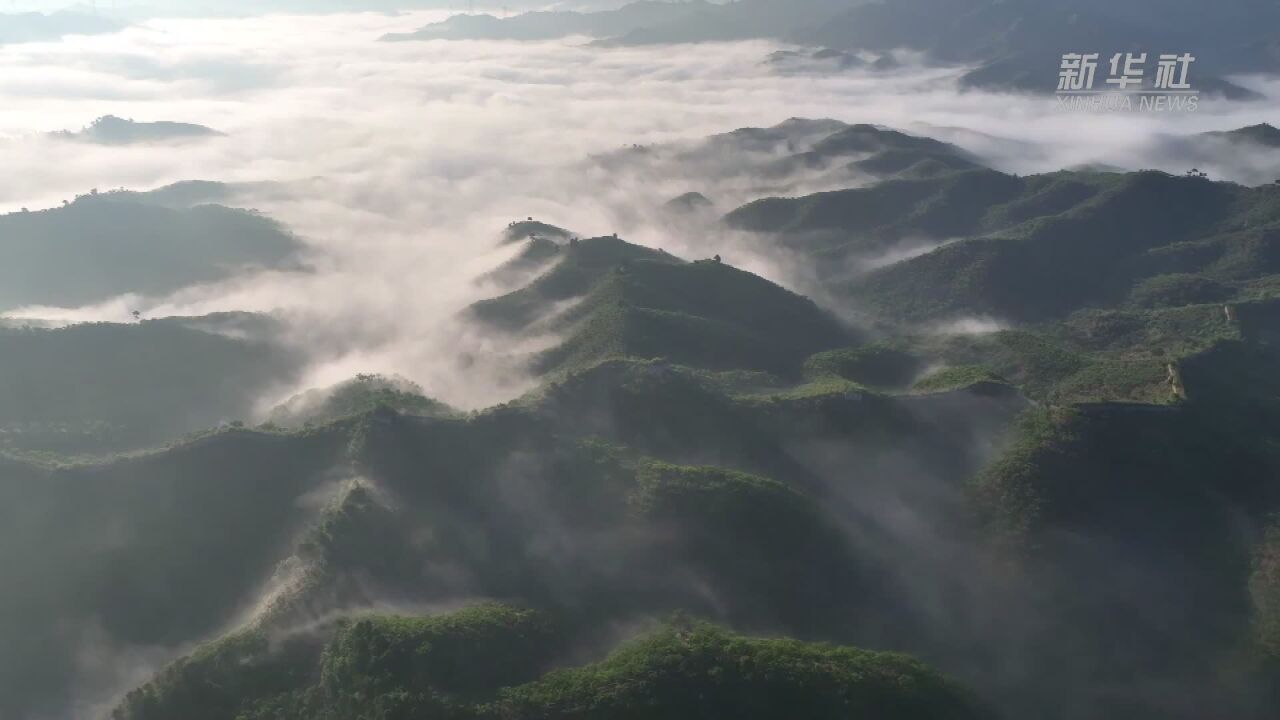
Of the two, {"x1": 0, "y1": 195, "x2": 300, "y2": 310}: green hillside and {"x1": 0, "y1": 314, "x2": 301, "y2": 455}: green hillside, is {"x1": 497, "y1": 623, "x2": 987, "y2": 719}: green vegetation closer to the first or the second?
{"x1": 0, "y1": 314, "x2": 301, "y2": 455}: green hillside

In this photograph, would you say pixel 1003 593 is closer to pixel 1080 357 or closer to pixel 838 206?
pixel 1080 357

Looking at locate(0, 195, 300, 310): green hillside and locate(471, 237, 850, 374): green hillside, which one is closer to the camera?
locate(471, 237, 850, 374): green hillside

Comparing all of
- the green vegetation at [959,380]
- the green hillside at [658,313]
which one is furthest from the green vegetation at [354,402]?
the green vegetation at [959,380]

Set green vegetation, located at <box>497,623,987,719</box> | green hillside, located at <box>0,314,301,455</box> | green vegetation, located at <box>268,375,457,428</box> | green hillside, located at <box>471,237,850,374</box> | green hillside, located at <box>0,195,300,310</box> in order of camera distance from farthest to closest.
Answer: green hillside, located at <box>0,195,300,310</box> → green hillside, located at <box>471,237,850,374</box> → green hillside, located at <box>0,314,301,455</box> → green vegetation, located at <box>268,375,457,428</box> → green vegetation, located at <box>497,623,987,719</box>

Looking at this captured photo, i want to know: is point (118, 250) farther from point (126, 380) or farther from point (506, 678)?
point (506, 678)

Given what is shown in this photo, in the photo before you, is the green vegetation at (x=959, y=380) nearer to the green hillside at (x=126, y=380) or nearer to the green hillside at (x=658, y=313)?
the green hillside at (x=658, y=313)

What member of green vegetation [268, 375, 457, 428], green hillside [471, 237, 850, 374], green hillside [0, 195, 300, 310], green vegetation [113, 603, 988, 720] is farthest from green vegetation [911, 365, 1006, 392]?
green hillside [0, 195, 300, 310]

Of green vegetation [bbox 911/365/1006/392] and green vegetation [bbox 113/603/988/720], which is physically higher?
green vegetation [bbox 911/365/1006/392]

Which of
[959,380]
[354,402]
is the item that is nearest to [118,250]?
[354,402]

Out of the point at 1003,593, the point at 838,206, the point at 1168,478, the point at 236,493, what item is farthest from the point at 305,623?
the point at 838,206

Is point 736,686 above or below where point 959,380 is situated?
below

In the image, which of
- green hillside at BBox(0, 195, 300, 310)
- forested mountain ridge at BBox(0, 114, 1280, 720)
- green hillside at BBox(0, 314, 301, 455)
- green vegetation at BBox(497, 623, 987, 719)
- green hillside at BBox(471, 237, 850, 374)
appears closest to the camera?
green vegetation at BBox(497, 623, 987, 719)
